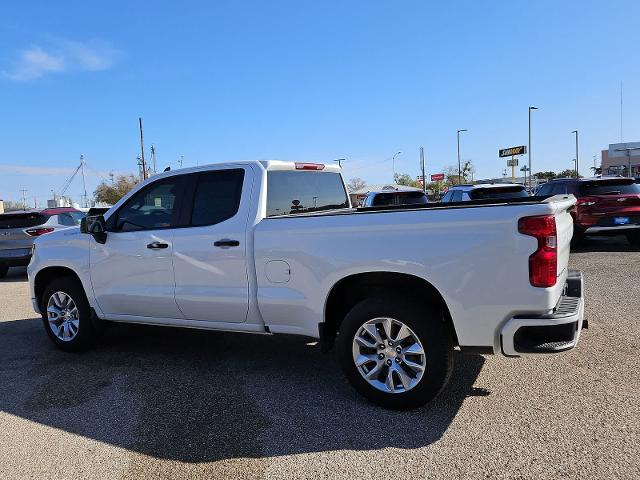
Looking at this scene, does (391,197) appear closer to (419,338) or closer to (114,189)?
(419,338)

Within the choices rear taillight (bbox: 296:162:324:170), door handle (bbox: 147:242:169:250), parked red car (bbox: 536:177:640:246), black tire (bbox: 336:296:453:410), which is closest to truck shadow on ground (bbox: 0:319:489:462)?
black tire (bbox: 336:296:453:410)

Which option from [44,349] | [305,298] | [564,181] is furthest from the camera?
[564,181]

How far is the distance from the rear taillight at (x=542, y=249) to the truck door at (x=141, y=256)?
10.1ft

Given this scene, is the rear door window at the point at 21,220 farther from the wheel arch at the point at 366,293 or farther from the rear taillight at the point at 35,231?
the wheel arch at the point at 366,293

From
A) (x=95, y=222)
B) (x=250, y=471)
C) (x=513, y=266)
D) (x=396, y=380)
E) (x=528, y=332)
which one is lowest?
(x=250, y=471)

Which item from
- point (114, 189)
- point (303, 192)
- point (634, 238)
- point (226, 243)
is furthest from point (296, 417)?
point (114, 189)

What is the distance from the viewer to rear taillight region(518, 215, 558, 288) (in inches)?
130

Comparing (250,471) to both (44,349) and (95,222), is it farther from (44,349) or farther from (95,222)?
(44,349)

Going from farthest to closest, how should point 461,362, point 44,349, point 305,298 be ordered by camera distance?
1. point 44,349
2. point 461,362
3. point 305,298

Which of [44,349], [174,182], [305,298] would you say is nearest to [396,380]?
[305,298]

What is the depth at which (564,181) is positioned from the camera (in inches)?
496

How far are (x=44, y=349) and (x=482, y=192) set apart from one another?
1034cm

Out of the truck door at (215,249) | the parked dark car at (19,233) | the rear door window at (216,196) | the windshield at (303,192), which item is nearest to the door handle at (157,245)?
the truck door at (215,249)

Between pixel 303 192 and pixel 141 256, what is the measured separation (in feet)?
5.52
